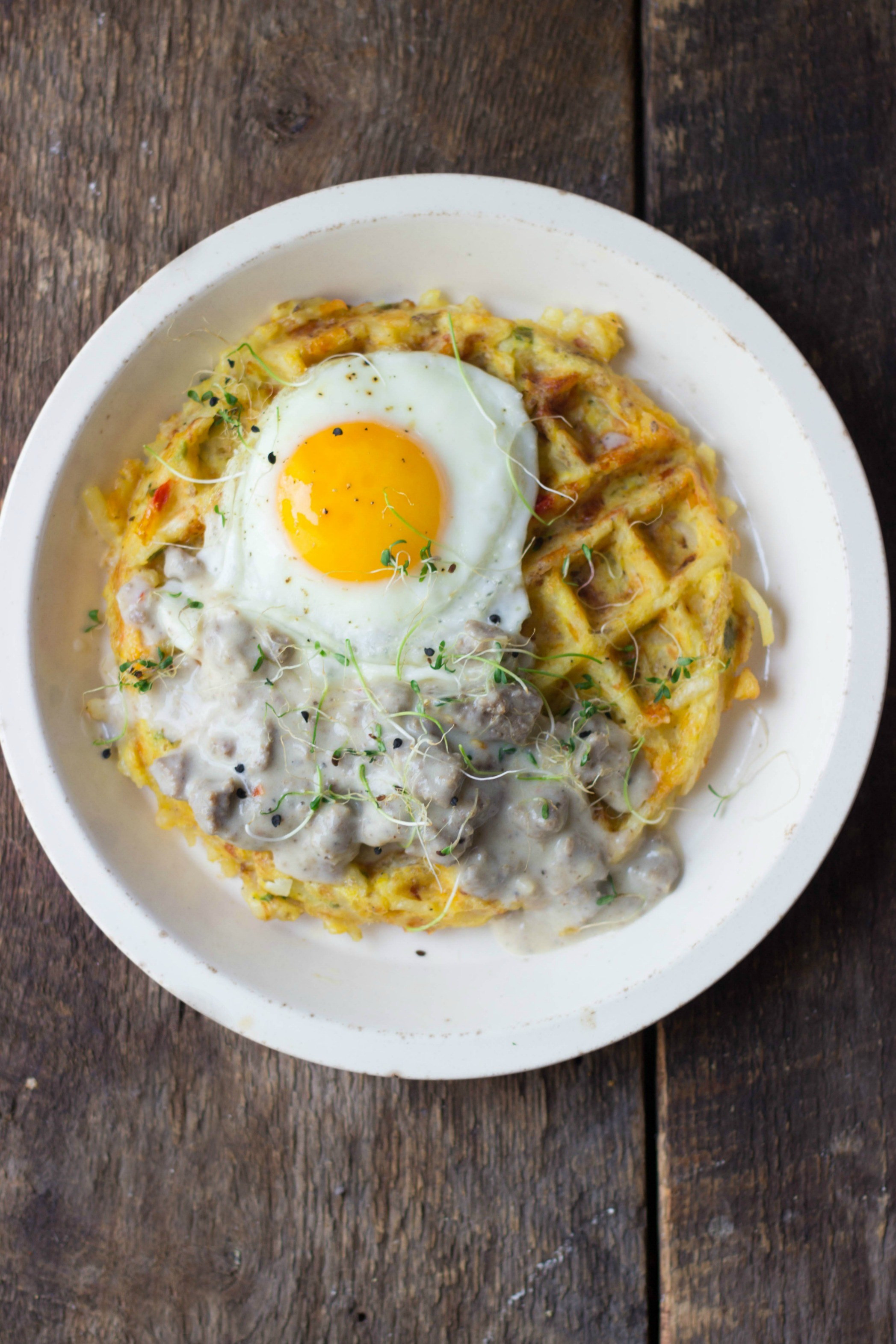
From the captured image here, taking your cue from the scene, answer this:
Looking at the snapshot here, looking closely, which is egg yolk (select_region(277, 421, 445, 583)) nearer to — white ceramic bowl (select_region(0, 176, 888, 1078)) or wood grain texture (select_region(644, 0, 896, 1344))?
white ceramic bowl (select_region(0, 176, 888, 1078))

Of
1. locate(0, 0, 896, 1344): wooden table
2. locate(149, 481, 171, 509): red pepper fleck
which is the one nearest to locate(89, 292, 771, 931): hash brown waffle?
locate(149, 481, 171, 509): red pepper fleck

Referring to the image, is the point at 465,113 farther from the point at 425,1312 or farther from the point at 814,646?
the point at 425,1312

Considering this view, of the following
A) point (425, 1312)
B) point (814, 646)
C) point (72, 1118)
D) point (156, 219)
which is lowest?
point (425, 1312)

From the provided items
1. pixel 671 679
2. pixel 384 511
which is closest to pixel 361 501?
pixel 384 511

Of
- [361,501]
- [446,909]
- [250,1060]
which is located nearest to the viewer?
[361,501]

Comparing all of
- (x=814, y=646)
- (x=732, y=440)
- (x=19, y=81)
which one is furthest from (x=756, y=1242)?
(x=19, y=81)

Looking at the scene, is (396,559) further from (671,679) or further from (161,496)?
(671,679)
